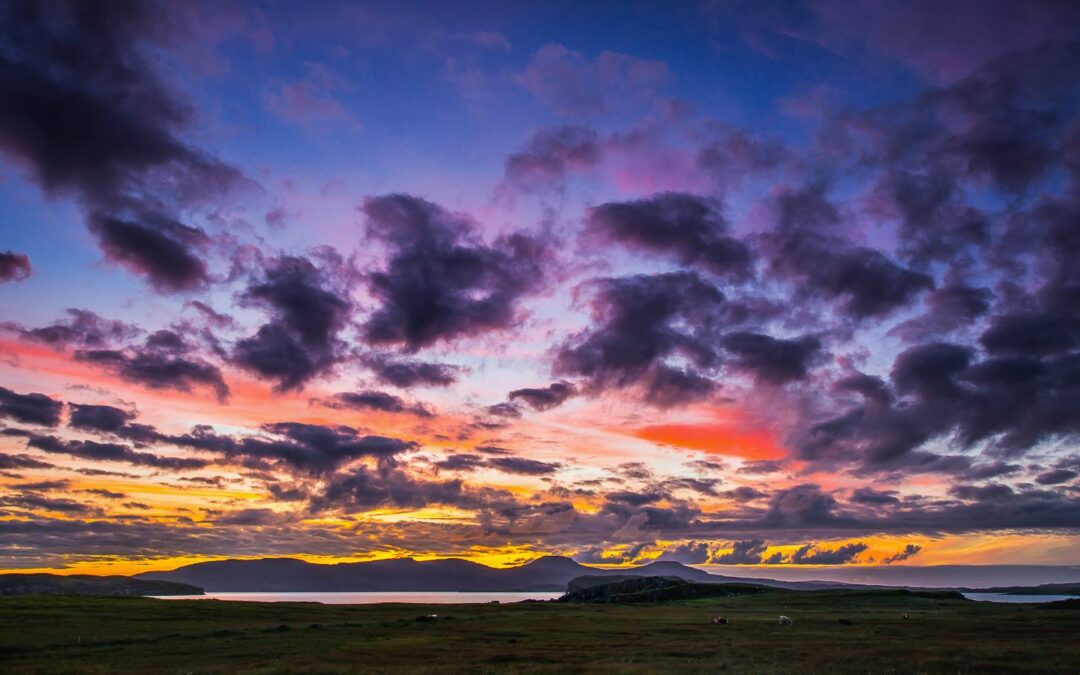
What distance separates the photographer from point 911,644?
168 ft

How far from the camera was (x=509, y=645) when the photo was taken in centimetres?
5500

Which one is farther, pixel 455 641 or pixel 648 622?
pixel 648 622

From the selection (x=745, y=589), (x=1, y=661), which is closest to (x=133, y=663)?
(x=1, y=661)

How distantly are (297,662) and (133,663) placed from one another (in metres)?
11.0

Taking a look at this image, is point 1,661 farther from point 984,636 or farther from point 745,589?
point 745,589

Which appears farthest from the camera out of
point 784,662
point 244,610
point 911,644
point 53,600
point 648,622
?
point 53,600

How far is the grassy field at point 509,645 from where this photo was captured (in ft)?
131

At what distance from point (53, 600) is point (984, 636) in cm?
12454

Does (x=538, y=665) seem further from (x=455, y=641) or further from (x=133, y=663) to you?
(x=133, y=663)

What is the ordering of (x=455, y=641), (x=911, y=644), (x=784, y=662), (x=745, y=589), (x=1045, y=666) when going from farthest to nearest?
(x=745, y=589) < (x=455, y=641) < (x=911, y=644) < (x=784, y=662) < (x=1045, y=666)

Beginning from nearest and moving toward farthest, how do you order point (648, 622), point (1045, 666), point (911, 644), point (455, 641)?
point (1045, 666) → point (911, 644) → point (455, 641) → point (648, 622)

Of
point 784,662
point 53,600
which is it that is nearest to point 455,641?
point 784,662

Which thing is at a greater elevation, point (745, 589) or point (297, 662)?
point (297, 662)

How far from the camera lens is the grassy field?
4003 centimetres
